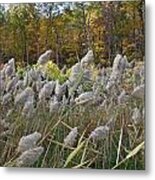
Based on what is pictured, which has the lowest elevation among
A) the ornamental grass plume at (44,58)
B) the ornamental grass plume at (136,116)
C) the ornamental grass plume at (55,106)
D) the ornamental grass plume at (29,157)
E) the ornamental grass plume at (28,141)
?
the ornamental grass plume at (29,157)

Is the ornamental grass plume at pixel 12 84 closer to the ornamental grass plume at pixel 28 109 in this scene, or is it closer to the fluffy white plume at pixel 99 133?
the ornamental grass plume at pixel 28 109

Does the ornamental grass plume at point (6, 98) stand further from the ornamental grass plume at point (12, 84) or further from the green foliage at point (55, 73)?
the green foliage at point (55, 73)

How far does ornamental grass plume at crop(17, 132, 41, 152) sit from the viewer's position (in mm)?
1908

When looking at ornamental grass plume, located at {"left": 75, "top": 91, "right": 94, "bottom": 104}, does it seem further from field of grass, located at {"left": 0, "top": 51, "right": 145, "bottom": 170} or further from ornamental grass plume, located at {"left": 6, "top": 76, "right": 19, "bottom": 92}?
ornamental grass plume, located at {"left": 6, "top": 76, "right": 19, "bottom": 92}

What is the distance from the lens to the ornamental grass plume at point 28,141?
1908mm

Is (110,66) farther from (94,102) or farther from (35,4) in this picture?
(35,4)

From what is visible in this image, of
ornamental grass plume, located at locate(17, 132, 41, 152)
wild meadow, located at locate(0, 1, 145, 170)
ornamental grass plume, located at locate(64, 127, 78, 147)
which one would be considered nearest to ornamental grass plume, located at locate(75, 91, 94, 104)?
wild meadow, located at locate(0, 1, 145, 170)

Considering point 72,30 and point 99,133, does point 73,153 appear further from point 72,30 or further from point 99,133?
point 72,30

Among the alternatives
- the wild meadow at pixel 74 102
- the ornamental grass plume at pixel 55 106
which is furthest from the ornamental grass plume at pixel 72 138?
the ornamental grass plume at pixel 55 106

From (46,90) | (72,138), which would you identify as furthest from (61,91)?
(72,138)

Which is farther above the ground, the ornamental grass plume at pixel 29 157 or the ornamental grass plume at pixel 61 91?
the ornamental grass plume at pixel 61 91

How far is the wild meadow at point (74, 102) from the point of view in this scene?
6.06ft

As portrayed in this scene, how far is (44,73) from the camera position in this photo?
1.91 meters

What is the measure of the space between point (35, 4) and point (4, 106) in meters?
0.42
